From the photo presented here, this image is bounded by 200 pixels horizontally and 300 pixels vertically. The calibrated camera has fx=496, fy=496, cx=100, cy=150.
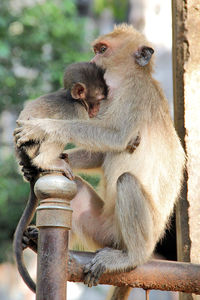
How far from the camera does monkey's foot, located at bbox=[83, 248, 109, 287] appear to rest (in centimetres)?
248

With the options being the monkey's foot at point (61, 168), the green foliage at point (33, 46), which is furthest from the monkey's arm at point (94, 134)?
the green foliage at point (33, 46)

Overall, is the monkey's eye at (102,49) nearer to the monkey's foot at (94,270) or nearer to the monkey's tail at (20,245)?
the monkey's tail at (20,245)

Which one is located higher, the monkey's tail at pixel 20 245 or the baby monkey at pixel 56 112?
the baby monkey at pixel 56 112

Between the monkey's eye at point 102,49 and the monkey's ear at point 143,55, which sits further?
the monkey's eye at point 102,49

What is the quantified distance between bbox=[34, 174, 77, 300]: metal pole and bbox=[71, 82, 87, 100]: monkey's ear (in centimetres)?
110

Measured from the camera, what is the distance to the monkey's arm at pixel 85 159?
11.5 ft

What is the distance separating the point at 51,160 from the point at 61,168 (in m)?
0.25

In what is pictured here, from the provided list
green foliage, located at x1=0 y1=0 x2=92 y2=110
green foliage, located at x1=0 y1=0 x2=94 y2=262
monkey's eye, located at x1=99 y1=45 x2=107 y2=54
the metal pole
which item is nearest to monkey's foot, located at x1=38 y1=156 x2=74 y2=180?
the metal pole

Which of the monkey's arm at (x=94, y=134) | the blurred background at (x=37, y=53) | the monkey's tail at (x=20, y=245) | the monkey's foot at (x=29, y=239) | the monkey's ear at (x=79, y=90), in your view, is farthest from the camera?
the blurred background at (x=37, y=53)

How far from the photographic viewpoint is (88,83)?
11.0 feet

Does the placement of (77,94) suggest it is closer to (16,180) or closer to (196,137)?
(196,137)

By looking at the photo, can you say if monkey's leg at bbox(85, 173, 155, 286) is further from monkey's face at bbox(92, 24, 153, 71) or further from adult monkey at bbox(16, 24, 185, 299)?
monkey's face at bbox(92, 24, 153, 71)

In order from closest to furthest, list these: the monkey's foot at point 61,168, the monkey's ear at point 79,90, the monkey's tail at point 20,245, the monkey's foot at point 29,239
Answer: the monkey's foot at point 61,168, the monkey's tail at point 20,245, the monkey's foot at point 29,239, the monkey's ear at point 79,90

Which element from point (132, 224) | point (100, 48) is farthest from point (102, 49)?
point (132, 224)
